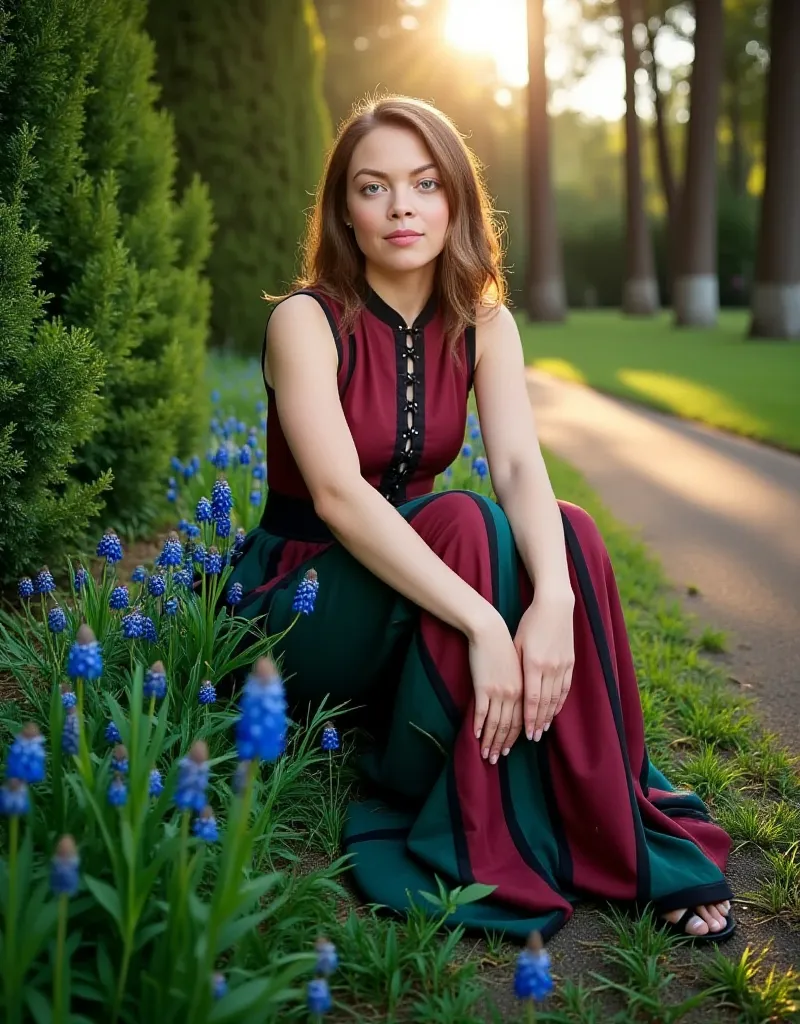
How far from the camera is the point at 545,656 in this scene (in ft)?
6.42

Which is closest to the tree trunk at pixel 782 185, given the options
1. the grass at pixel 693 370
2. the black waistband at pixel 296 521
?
the grass at pixel 693 370

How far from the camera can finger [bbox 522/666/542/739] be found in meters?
1.95

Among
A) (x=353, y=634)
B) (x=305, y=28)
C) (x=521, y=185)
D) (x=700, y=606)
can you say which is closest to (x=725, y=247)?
(x=521, y=185)

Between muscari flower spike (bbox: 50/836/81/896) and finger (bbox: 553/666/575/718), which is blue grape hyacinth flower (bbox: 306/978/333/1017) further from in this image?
finger (bbox: 553/666/575/718)

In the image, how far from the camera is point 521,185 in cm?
3462

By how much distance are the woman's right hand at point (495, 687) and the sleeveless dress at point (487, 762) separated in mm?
36

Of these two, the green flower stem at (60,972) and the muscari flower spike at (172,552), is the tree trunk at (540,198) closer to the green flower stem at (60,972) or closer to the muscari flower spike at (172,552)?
the muscari flower spike at (172,552)

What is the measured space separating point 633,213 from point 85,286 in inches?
819

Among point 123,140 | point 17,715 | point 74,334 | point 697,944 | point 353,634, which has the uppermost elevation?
point 123,140

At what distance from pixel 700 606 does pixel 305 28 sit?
7.00 m

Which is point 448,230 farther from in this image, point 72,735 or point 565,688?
point 72,735

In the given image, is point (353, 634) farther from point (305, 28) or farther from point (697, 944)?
point (305, 28)

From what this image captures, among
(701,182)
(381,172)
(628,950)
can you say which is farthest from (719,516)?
(701,182)

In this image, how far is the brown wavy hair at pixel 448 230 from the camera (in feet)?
8.04
